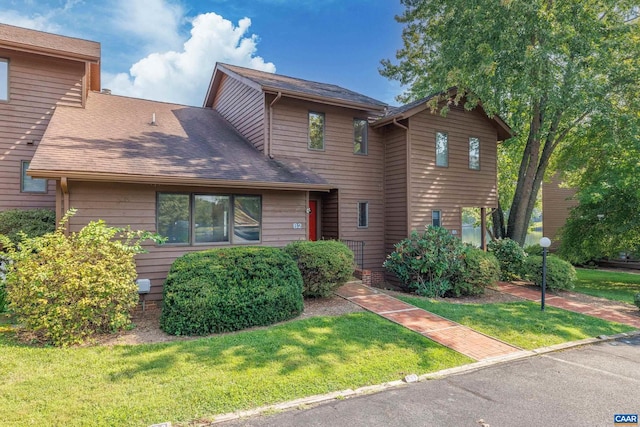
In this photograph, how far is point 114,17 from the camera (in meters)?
12.2

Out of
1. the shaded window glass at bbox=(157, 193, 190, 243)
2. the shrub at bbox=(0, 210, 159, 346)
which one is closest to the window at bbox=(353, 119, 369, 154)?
the shaded window glass at bbox=(157, 193, 190, 243)

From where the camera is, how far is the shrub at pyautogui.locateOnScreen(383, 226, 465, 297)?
958 centimetres

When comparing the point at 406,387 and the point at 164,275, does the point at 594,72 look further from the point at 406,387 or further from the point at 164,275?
the point at 164,275

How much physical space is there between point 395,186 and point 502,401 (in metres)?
8.71

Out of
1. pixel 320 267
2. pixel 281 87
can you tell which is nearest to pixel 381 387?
pixel 320 267

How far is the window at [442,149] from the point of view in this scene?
40.9ft

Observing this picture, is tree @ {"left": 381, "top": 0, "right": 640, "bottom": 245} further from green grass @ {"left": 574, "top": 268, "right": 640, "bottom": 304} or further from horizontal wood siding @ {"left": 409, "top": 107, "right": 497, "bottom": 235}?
green grass @ {"left": 574, "top": 268, "right": 640, "bottom": 304}

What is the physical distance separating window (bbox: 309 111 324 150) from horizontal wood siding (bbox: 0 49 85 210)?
6909mm

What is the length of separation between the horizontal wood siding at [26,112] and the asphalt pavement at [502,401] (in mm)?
8914

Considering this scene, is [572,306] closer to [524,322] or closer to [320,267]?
[524,322]

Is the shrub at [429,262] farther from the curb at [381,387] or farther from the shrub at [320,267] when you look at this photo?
the curb at [381,387]

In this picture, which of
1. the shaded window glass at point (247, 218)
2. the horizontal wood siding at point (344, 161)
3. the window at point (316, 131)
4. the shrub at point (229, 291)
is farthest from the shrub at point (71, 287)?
the window at point (316, 131)

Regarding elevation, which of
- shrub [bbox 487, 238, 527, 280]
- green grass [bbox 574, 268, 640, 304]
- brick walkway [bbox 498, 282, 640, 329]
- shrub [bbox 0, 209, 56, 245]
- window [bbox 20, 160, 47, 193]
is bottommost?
green grass [bbox 574, 268, 640, 304]

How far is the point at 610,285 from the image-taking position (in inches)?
536
